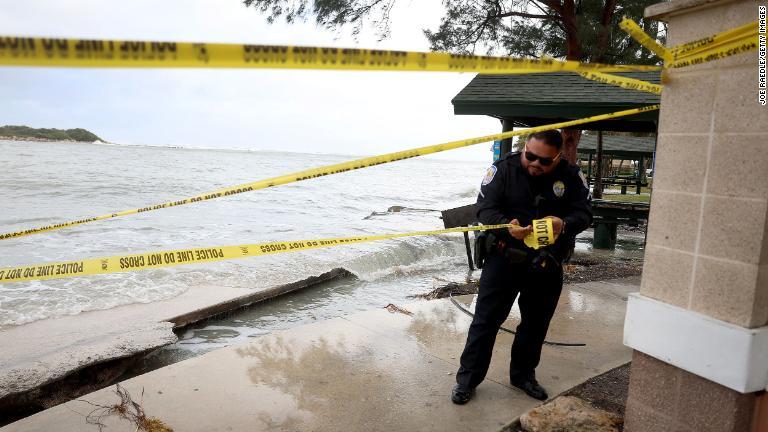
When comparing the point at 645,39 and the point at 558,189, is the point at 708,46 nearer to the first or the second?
the point at 645,39

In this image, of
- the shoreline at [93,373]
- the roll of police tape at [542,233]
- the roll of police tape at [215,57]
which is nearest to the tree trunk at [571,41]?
the shoreline at [93,373]

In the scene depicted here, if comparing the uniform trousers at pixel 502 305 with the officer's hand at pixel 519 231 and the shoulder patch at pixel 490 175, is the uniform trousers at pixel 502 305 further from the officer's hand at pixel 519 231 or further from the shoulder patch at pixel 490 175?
the shoulder patch at pixel 490 175

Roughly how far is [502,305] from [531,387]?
651 mm

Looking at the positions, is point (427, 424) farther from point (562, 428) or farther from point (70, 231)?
point (70, 231)

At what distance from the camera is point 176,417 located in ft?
8.68

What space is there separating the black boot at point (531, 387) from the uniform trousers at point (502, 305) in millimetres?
233

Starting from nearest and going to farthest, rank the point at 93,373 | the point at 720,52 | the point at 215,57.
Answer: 1. the point at 215,57
2. the point at 720,52
3. the point at 93,373

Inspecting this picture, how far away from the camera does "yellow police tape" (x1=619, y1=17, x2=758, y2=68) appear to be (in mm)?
1799

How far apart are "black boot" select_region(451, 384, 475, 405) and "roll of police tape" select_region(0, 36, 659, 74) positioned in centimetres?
198

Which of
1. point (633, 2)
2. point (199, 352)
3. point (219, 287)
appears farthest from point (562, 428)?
point (633, 2)

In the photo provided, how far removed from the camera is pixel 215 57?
4.59ft

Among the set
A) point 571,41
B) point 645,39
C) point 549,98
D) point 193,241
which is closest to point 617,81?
point 645,39

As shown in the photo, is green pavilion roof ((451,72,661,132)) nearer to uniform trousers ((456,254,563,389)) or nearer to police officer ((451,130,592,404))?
police officer ((451,130,592,404))

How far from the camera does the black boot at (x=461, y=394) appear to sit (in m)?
2.89
